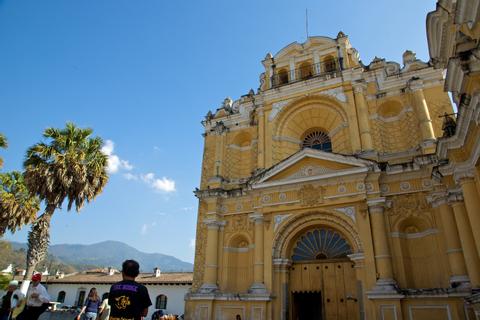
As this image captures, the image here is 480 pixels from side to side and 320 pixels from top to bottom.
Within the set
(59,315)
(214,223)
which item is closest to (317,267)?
(214,223)

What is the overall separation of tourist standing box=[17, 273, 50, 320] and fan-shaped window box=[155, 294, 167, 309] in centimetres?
2590

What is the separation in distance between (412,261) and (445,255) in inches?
49.7

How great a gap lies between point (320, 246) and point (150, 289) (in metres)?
22.0

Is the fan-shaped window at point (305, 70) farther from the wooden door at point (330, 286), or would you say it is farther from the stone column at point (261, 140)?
the wooden door at point (330, 286)

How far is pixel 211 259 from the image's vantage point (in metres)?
15.9

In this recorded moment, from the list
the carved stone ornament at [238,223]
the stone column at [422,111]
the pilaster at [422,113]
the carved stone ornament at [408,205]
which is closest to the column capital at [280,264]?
the carved stone ornament at [238,223]

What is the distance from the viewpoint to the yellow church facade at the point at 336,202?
39.3 ft

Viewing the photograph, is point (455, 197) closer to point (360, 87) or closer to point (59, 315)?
point (360, 87)

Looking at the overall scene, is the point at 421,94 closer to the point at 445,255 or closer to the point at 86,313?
the point at 445,255

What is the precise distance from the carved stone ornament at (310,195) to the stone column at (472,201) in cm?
533

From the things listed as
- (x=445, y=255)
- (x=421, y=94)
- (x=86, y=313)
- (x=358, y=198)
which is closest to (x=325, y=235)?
(x=358, y=198)

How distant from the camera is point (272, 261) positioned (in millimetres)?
14492

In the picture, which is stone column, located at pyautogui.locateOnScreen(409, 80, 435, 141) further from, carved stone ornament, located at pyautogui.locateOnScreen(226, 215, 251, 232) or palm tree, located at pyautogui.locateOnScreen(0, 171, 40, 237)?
palm tree, located at pyautogui.locateOnScreen(0, 171, 40, 237)

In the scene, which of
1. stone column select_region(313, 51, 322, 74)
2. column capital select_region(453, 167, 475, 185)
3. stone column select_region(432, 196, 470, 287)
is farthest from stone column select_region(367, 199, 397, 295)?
stone column select_region(313, 51, 322, 74)
